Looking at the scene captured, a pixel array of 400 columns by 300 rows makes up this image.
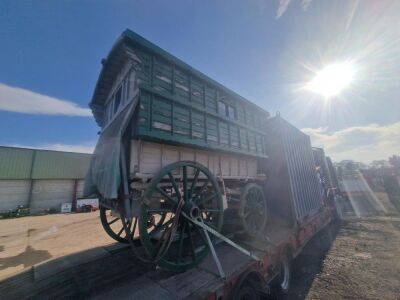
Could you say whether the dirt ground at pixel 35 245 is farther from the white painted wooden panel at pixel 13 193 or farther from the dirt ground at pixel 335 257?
the white painted wooden panel at pixel 13 193

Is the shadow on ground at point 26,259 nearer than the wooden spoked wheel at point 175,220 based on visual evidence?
No

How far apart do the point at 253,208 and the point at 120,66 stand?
22.8ft

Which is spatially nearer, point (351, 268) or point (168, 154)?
point (168, 154)

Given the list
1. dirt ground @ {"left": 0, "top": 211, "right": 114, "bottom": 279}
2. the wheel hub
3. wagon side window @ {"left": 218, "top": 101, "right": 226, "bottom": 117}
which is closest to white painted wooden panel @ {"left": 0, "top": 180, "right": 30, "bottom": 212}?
dirt ground @ {"left": 0, "top": 211, "right": 114, "bottom": 279}

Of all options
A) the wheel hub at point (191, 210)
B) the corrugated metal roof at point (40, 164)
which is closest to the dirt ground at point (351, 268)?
the wheel hub at point (191, 210)

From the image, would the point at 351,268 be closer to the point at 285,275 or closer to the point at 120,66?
the point at 285,275

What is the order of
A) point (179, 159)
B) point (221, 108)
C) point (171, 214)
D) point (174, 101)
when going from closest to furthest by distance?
1. point (171, 214)
2. point (174, 101)
3. point (179, 159)
4. point (221, 108)

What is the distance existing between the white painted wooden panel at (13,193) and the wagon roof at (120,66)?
21659 millimetres

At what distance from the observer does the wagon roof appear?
4.20 metres

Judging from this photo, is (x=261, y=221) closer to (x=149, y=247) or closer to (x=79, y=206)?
(x=149, y=247)

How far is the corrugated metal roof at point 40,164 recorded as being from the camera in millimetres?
21203

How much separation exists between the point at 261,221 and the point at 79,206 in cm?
2429

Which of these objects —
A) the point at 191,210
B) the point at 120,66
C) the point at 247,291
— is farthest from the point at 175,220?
the point at 120,66

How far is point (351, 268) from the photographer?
6449 millimetres
